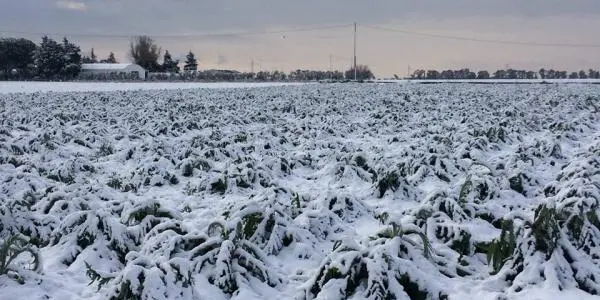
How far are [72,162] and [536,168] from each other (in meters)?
9.16

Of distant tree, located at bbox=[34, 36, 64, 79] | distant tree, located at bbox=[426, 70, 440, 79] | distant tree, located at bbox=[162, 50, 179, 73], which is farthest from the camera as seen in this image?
distant tree, located at bbox=[162, 50, 179, 73]

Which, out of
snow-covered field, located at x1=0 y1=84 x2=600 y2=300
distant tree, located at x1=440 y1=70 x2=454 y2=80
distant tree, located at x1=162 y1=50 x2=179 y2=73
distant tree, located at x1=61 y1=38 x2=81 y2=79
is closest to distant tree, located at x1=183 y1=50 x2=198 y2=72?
distant tree, located at x1=162 y1=50 x2=179 y2=73

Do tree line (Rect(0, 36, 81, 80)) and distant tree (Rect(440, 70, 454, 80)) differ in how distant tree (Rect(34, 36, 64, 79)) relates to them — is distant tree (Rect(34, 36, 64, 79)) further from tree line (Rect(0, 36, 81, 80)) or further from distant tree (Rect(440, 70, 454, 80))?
distant tree (Rect(440, 70, 454, 80))

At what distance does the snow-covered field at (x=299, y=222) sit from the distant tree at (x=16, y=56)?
77.3 m

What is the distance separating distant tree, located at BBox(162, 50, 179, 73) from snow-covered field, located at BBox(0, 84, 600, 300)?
4011 inches

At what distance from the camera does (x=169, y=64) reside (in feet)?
367

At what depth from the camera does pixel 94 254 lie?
18.3ft

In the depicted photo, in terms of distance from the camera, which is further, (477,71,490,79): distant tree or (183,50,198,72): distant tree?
(183,50,198,72): distant tree

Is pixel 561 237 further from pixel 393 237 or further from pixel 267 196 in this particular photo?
pixel 267 196

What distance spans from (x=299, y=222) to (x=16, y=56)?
289 ft

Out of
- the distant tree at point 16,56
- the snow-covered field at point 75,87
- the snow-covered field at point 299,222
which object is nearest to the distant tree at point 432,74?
the snow-covered field at point 75,87

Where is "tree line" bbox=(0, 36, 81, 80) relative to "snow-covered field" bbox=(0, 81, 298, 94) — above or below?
above

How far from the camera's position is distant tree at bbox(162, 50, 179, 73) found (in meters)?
112

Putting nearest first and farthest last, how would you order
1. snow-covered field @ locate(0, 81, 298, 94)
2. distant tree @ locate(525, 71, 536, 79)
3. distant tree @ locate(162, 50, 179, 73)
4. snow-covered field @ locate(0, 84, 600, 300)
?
snow-covered field @ locate(0, 84, 600, 300) → snow-covered field @ locate(0, 81, 298, 94) → distant tree @ locate(525, 71, 536, 79) → distant tree @ locate(162, 50, 179, 73)
